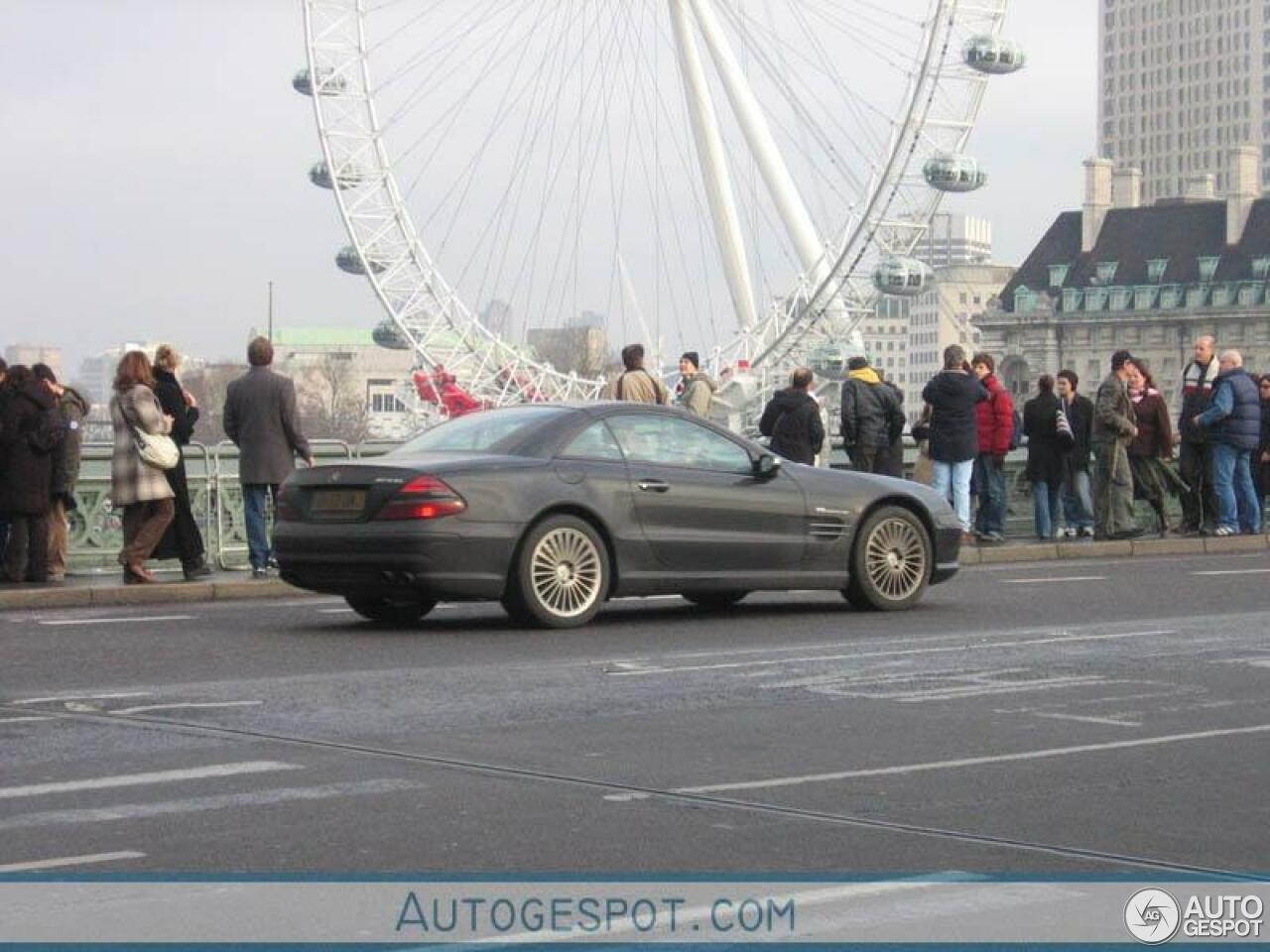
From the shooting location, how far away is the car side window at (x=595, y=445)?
51.3 feet

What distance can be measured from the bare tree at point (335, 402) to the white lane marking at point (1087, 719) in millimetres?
97337

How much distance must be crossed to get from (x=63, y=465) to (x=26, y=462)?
1.86 ft

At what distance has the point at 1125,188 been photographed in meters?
165

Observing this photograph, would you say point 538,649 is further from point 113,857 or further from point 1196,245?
point 1196,245

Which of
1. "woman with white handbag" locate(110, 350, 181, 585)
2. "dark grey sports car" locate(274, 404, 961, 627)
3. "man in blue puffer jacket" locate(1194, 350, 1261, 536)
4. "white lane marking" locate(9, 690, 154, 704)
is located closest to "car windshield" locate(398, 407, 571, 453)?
"dark grey sports car" locate(274, 404, 961, 627)

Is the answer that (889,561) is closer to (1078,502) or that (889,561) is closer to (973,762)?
(973,762)

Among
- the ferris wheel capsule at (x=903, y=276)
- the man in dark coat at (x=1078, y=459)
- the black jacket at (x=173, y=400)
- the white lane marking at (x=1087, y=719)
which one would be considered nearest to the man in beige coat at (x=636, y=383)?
the black jacket at (x=173, y=400)

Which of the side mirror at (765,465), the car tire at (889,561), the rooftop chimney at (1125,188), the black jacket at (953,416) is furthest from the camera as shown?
the rooftop chimney at (1125,188)

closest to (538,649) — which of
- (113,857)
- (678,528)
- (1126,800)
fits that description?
(678,528)

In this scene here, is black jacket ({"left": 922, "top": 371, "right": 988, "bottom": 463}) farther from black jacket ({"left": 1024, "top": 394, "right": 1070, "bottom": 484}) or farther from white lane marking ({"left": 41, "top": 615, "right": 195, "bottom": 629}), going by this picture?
white lane marking ({"left": 41, "top": 615, "right": 195, "bottom": 629})

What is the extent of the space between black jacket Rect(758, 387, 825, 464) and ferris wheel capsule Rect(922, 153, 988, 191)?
2724 centimetres

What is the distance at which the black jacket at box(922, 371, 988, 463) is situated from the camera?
24.3 meters

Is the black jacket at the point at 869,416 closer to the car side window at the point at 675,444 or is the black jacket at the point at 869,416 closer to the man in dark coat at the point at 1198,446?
the man in dark coat at the point at 1198,446

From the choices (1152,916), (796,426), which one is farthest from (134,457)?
(1152,916)
